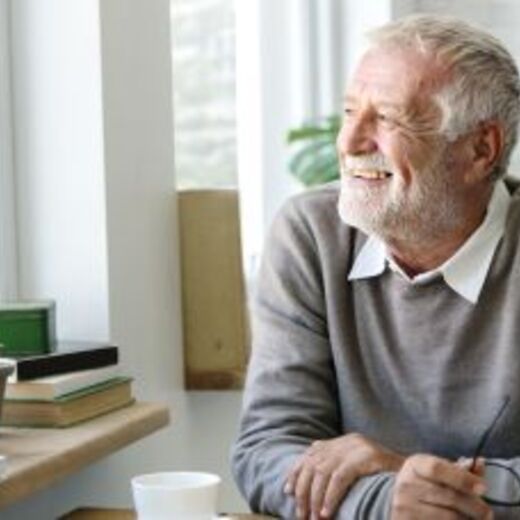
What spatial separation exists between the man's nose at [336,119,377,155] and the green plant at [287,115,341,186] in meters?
0.91

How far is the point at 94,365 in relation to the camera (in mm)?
1825

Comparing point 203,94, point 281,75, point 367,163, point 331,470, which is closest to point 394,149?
point 367,163

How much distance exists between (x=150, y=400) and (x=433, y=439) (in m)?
0.56

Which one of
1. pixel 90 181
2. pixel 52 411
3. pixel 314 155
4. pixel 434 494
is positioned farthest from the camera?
pixel 314 155

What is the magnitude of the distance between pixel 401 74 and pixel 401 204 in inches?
7.2

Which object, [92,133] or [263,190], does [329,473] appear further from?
[263,190]

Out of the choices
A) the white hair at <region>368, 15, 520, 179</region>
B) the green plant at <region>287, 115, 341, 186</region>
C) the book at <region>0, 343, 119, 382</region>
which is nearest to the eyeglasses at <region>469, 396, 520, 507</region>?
the white hair at <region>368, 15, 520, 179</region>

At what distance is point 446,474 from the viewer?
1500mm

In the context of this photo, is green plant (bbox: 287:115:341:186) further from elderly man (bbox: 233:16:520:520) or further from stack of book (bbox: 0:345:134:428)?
stack of book (bbox: 0:345:134:428)

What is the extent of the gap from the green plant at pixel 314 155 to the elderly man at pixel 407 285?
863mm

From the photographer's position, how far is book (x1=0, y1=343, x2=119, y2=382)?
1.72m

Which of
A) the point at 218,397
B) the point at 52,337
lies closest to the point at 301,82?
the point at 218,397

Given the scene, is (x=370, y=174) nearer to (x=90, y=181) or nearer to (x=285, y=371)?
(x=285, y=371)

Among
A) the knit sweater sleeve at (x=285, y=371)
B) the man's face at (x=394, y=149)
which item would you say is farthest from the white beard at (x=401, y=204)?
the knit sweater sleeve at (x=285, y=371)
